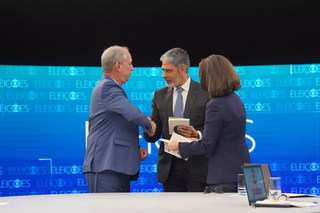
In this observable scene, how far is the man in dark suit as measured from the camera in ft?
11.5

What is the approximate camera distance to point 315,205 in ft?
6.54

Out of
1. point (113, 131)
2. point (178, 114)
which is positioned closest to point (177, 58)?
point (178, 114)

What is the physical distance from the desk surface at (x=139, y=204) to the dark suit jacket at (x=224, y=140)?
0.20 m

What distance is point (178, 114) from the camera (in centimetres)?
362

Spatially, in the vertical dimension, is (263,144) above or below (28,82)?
below

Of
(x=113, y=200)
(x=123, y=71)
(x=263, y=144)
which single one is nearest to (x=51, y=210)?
(x=113, y=200)

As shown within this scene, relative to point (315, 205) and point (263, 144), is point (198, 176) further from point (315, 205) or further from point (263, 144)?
point (263, 144)

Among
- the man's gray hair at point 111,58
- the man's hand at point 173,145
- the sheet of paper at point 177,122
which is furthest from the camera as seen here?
the man's gray hair at point 111,58

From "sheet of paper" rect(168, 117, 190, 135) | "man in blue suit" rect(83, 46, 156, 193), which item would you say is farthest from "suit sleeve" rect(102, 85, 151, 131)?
"sheet of paper" rect(168, 117, 190, 135)

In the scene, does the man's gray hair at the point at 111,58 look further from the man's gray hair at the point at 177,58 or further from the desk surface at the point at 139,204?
the desk surface at the point at 139,204

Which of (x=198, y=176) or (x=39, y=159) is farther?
(x=39, y=159)

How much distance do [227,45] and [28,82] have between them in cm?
234

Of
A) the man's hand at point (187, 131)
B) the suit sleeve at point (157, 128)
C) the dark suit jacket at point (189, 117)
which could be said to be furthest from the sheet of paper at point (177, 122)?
the suit sleeve at point (157, 128)

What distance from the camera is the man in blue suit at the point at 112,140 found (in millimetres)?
3117
